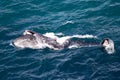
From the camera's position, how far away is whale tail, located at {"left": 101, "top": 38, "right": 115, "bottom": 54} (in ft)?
51.6

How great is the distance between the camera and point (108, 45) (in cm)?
1597

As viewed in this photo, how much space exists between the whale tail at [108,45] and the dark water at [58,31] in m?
0.31

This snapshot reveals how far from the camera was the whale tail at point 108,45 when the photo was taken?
1574cm

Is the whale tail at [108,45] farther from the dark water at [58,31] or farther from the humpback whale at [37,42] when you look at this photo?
the humpback whale at [37,42]

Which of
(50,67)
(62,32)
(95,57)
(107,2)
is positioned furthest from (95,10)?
(50,67)

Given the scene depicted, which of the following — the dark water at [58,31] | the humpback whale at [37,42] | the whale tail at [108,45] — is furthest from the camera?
the humpback whale at [37,42]

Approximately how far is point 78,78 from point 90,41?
4243mm

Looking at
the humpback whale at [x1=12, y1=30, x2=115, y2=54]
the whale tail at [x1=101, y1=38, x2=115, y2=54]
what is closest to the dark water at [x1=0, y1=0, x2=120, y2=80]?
the whale tail at [x1=101, y1=38, x2=115, y2=54]

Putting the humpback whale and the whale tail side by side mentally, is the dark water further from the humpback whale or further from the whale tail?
the humpback whale

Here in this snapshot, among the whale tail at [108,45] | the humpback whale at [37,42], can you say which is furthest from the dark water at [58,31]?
the humpback whale at [37,42]

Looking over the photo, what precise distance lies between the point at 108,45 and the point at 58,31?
189 inches

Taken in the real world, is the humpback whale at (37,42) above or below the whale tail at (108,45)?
above

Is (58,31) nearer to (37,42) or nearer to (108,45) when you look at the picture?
(37,42)

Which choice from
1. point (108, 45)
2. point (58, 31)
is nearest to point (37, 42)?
point (58, 31)
